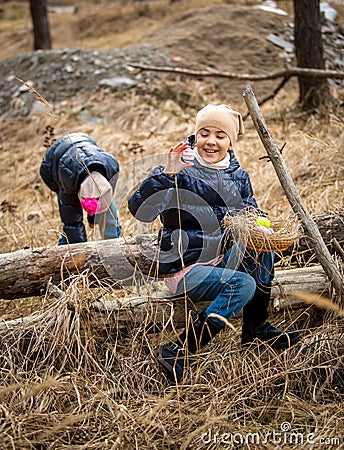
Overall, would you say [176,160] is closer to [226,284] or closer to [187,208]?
[187,208]

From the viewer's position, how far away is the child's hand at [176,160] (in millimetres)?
2598

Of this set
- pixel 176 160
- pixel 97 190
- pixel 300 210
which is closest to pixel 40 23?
pixel 97 190

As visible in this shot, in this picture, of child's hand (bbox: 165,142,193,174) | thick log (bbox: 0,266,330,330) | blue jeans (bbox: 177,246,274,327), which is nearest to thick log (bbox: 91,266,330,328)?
thick log (bbox: 0,266,330,330)

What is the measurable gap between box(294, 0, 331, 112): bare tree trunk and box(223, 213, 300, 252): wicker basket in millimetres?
4266

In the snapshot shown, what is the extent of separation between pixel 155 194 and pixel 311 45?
4.61 m

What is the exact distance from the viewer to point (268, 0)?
40.9 ft

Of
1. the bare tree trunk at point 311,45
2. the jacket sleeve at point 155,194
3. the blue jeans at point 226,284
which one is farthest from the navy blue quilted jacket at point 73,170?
the bare tree trunk at point 311,45

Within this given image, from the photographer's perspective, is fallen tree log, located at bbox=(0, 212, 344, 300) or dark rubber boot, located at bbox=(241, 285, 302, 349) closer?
dark rubber boot, located at bbox=(241, 285, 302, 349)

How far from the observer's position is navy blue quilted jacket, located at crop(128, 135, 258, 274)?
2705mm

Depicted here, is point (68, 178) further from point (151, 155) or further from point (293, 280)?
point (151, 155)

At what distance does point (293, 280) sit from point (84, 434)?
1372 millimetres

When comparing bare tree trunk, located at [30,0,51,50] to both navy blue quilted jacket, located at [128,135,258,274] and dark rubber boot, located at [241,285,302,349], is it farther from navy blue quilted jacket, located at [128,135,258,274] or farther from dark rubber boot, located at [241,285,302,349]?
dark rubber boot, located at [241,285,302,349]

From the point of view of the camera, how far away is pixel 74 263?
3.04 metres

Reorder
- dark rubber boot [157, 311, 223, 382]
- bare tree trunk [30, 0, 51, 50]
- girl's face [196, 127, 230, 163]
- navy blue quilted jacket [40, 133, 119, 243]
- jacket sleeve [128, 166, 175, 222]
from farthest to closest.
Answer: bare tree trunk [30, 0, 51, 50] < navy blue quilted jacket [40, 133, 119, 243] < girl's face [196, 127, 230, 163] < jacket sleeve [128, 166, 175, 222] < dark rubber boot [157, 311, 223, 382]
